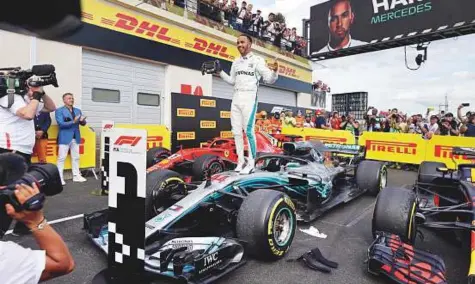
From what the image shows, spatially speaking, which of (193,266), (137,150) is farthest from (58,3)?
(193,266)

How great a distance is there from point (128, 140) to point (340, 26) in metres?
16.4

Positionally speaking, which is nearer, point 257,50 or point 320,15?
point 257,50

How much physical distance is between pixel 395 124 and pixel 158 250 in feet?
35.3

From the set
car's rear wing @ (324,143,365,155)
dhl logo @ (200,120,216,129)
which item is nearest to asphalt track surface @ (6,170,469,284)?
car's rear wing @ (324,143,365,155)

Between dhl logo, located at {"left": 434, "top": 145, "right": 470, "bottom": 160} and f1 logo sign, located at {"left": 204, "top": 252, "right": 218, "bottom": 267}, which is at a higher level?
dhl logo, located at {"left": 434, "top": 145, "right": 470, "bottom": 160}

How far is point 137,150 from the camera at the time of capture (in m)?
2.04

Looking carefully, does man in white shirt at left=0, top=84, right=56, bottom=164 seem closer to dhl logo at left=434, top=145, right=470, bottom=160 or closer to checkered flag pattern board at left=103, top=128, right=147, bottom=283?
checkered flag pattern board at left=103, top=128, right=147, bottom=283

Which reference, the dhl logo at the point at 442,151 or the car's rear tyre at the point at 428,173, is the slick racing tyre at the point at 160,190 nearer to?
the car's rear tyre at the point at 428,173

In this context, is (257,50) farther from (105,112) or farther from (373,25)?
(105,112)

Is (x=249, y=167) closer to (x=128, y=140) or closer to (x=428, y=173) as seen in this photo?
(x=128, y=140)

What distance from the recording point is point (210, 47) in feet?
39.0

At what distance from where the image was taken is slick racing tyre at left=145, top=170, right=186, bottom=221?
349cm

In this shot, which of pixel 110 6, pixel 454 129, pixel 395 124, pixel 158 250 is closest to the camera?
pixel 158 250

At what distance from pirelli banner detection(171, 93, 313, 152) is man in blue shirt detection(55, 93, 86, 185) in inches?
80.6
